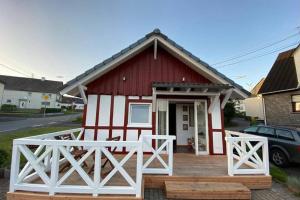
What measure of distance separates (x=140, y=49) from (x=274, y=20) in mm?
10064

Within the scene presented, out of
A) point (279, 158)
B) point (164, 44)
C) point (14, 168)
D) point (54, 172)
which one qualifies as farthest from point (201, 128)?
point (14, 168)

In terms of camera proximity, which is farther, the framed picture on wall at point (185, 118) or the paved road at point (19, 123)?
the paved road at point (19, 123)

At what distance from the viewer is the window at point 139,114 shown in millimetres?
7016

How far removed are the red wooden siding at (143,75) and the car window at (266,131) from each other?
389cm

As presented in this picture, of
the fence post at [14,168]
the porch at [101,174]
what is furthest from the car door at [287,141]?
the fence post at [14,168]

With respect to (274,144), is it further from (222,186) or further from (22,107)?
(22,107)

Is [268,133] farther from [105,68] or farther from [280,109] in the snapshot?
[105,68]

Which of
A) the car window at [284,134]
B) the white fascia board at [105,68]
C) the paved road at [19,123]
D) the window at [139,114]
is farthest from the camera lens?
the paved road at [19,123]

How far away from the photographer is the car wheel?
6.75m

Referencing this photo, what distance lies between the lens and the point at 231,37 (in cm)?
1316

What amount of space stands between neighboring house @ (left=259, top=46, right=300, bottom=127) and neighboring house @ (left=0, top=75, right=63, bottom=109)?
47117 millimetres

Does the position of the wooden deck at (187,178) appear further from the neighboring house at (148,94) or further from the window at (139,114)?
the window at (139,114)

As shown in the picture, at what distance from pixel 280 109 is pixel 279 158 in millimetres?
8002

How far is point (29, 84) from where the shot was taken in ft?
156
